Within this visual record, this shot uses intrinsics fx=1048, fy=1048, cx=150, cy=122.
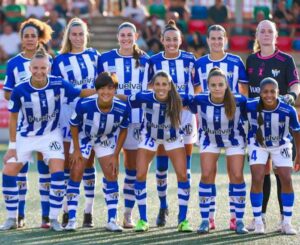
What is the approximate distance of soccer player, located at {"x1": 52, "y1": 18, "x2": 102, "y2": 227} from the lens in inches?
368

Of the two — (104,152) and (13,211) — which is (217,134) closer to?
(104,152)

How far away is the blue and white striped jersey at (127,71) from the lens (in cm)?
941

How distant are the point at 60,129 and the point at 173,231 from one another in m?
1.33

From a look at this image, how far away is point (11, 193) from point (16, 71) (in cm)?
111

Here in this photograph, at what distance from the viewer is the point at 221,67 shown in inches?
368

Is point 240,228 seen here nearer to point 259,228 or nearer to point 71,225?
point 259,228

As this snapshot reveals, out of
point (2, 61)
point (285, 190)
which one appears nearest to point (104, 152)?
point (285, 190)

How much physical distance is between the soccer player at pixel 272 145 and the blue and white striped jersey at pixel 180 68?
77 cm

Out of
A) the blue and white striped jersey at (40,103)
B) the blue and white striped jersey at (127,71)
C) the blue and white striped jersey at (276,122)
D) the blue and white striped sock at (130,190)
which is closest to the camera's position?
the blue and white striped jersey at (276,122)

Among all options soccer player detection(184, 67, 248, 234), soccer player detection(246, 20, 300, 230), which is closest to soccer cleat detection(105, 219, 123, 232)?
soccer player detection(184, 67, 248, 234)

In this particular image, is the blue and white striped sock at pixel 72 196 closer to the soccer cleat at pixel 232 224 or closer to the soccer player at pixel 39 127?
the soccer player at pixel 39 127

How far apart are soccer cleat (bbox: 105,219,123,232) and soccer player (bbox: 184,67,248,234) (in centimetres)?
71

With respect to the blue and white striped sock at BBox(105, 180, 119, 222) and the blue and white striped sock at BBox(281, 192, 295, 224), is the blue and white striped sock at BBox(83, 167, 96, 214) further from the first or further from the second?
the blue and white striped sock at BBox(281, 192, 295, 224)

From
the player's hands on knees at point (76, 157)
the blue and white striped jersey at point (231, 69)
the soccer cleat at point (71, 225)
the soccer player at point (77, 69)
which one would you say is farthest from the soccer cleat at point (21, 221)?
the blue and white striped jersey at point (231, 69)
